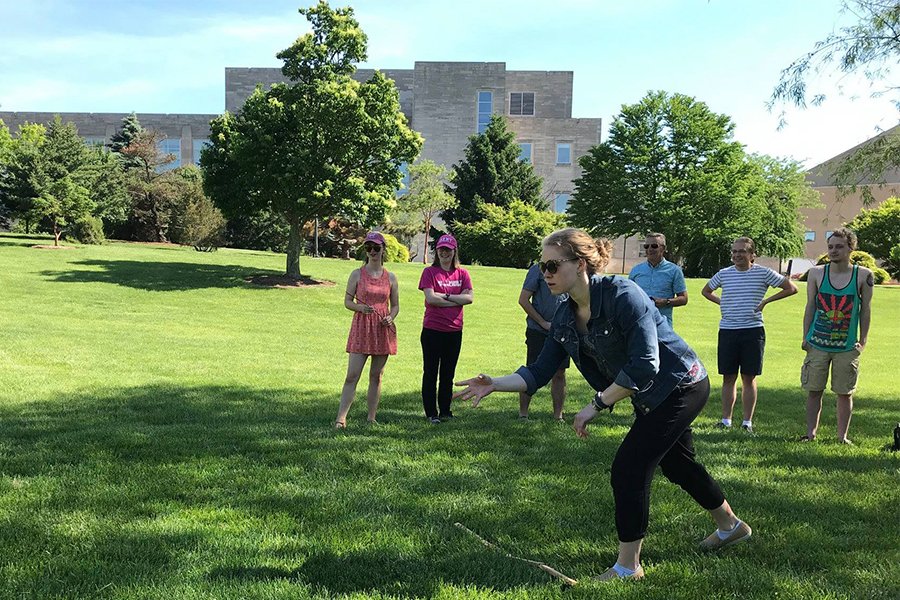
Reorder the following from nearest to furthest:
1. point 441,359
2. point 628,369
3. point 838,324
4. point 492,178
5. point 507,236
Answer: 1. point 628,369
2. point 838,324
3. point 441,359
4. point 507,236
5. point 492,178

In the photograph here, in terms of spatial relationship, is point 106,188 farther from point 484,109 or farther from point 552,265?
point 552,265

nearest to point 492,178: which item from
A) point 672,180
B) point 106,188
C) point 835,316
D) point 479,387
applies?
point 672,180

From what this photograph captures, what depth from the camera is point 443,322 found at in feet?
23.9

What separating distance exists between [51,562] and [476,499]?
7.93ft

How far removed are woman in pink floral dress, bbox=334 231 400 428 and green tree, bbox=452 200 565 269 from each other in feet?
114

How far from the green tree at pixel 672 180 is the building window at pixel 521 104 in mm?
14073

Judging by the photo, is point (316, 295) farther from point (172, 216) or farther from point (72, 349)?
point (172, 216)

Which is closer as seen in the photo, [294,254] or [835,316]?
[835,316]

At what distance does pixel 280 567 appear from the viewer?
342cm

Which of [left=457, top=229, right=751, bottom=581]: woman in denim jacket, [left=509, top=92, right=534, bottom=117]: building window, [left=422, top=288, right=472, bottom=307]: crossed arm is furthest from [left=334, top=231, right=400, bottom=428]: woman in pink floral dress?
[left=509, top=92, right=534, bottom=117]: building window

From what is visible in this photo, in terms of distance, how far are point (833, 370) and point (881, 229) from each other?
5526 cm

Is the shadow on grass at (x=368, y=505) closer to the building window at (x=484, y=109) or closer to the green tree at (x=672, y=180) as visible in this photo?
the green tree at (x=672, y=180)

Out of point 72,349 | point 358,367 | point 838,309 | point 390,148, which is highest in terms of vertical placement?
point 390,148

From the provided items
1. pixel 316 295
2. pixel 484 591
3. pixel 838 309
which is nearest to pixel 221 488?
pixel 484 591
